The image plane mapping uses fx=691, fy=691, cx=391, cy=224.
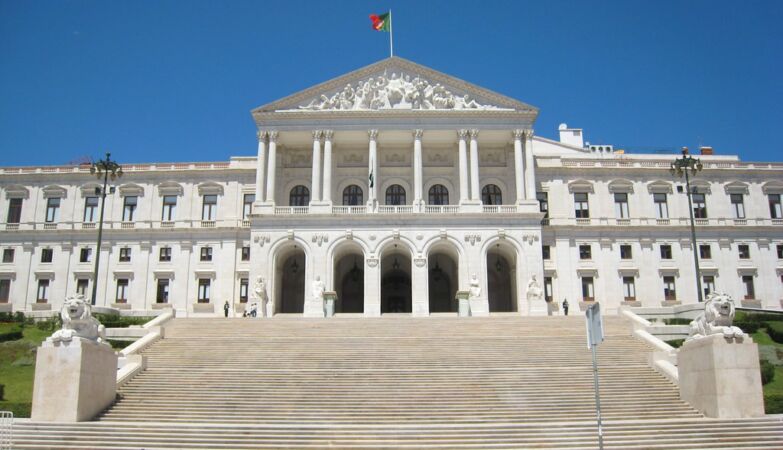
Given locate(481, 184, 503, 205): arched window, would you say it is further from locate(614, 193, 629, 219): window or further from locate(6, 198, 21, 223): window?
locate(6, 198, 21, 223): window

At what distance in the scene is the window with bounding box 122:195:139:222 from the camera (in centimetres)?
6303

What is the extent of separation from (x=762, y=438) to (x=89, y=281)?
55.2 meters

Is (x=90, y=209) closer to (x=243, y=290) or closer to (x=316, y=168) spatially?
(x=243, y=290)

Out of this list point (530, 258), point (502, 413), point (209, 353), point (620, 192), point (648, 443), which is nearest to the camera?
point (648, 443)

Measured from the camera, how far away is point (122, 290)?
60750 millimetres

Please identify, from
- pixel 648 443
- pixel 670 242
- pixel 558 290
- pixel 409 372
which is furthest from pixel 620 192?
pixel 648 443

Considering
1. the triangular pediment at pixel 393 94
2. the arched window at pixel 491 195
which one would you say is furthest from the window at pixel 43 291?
the arched window at pixel 491 195

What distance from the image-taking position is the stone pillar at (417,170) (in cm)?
5472

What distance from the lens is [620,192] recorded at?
62.5m

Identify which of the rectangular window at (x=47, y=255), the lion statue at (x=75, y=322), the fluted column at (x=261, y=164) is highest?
the fluted column at (x=261, y=164)

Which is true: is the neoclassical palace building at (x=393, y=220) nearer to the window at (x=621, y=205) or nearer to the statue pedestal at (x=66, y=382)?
the window at (x=621, y=205)

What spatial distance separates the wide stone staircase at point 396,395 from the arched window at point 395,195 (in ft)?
75.5

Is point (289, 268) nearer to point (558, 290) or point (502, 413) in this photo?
point (558, 290)

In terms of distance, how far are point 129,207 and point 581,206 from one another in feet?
135
